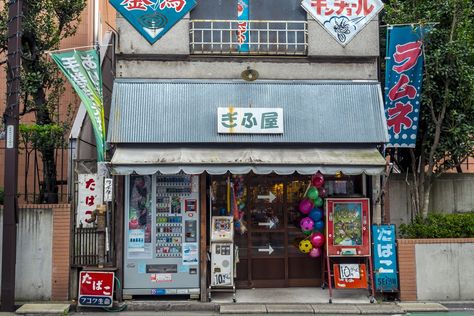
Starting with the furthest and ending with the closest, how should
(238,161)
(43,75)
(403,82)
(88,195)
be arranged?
1. (43,75)
2. (403,82)
3. (88,195)
4. (238,161)

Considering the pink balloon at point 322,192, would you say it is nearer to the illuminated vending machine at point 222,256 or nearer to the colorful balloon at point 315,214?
the colorful balloon at point 315,214

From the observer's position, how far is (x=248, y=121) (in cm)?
1107

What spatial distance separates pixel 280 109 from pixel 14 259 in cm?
654

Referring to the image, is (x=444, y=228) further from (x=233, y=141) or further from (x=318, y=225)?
(x=233, y=141)

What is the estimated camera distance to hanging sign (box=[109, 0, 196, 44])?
11594mm

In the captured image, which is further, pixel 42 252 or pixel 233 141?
pixel 233 141

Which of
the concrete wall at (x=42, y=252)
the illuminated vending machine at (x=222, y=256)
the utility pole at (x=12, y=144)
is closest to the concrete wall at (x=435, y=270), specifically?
the illuminated vending machine at (x=222, y=256)

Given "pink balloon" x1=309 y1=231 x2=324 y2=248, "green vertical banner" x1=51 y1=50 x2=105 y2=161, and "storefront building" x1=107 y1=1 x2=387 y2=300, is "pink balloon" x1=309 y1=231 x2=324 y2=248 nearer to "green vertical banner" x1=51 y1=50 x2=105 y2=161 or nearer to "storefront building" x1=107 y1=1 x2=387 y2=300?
"storefront building" x1=107 y1=1 x2=387 y2=300

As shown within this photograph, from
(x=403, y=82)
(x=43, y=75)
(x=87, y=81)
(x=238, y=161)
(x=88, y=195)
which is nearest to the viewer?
(x=238, y=161)

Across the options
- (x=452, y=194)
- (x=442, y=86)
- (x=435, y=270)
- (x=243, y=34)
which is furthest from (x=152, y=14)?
(x=435, y=270)

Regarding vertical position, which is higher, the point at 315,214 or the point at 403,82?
the point at 403,82

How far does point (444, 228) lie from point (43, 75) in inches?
412

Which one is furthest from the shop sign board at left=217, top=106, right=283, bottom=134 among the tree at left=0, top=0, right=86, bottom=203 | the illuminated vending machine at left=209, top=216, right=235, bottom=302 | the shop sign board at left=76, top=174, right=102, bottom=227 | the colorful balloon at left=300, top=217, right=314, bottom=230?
the tree at left=0, top=0, right=86, bottom=203

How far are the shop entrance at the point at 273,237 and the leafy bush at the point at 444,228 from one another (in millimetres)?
2390
